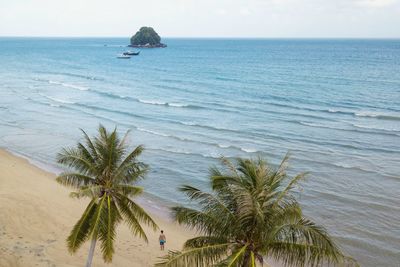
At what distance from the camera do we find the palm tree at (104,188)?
46.4 ft

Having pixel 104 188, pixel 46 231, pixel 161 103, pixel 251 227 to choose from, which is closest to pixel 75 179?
pixel 104 188

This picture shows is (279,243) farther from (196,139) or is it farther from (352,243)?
(196,139)

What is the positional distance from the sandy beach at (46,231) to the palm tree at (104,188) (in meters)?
5.76

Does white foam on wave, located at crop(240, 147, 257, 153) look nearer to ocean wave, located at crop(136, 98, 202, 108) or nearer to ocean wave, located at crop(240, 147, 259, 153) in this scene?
ocean wave, located at crop(240, 147, 259, 153)

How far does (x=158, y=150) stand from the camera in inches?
1558

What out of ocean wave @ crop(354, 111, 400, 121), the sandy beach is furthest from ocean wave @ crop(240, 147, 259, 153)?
ocean wave @ crop(354, 111, 400, 121)

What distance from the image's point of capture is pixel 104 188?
14719 mm

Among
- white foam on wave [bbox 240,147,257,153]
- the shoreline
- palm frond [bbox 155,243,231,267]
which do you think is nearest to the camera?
palm frond [bbox 155,243,231,267]

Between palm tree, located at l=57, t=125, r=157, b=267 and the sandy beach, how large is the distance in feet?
18.9

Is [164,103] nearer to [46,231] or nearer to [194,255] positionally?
[46,231]

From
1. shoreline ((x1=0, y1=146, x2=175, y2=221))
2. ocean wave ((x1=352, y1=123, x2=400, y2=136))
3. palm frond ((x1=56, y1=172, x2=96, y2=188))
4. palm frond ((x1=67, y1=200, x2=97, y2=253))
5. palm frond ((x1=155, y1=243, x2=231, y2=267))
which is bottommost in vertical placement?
shoreline ((x1=0, y1=146, x2=175, y2=221))

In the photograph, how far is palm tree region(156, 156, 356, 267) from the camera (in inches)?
437

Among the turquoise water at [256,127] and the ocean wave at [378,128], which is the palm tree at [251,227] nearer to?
the turquoise water at [256,127]

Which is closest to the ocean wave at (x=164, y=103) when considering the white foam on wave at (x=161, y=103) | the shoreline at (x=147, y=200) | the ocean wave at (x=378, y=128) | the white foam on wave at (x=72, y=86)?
the white foam on wave at (x=161, y=103)
